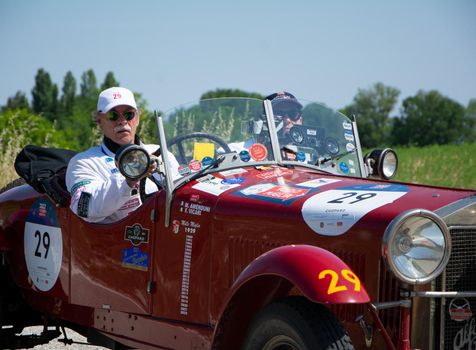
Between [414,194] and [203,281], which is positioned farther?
[203,281]

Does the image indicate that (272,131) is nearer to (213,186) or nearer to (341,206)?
(213,186)

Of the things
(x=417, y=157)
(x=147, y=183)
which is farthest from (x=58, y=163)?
(x=417, y=157)

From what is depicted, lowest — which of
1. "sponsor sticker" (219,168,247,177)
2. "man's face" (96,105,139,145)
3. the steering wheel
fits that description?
"sponsor sticker" (219,168,247,177)

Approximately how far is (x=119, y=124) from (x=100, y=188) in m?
0.69

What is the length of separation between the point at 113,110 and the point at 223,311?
2.02m

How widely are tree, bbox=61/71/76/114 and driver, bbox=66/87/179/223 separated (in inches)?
3651

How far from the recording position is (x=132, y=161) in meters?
4.75

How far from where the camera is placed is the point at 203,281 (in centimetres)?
473

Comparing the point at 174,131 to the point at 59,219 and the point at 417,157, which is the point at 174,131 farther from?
the point at 417,157

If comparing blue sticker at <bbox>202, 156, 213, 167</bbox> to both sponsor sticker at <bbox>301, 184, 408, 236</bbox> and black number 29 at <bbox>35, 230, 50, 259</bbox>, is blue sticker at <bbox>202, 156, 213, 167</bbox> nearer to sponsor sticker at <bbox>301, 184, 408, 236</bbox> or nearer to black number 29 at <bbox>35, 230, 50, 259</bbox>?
sponsor sticker at <bbox>301, 184, 408, 236</bbox>

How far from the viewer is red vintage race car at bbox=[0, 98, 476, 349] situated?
377cm

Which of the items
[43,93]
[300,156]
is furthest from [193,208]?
[43,93]

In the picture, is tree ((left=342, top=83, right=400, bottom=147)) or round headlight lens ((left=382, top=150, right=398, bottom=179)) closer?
round headlight lens ((left=382, top=150, right=398, bottom=179))

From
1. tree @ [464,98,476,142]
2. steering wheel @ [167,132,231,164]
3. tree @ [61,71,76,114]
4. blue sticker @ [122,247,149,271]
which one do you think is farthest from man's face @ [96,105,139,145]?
tree @ [61,71,76,114]
